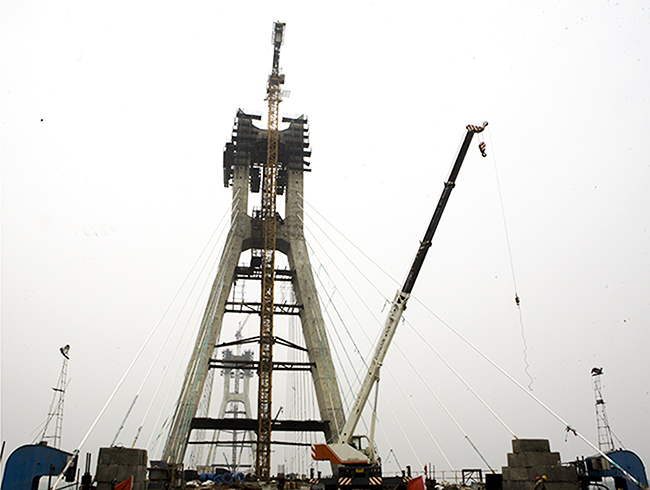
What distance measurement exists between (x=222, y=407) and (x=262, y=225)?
58057 mm

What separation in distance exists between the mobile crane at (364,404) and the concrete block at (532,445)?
4656 millimetres

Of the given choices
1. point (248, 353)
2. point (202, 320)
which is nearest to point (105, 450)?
point (202, 320)

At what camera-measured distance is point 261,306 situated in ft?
99.3

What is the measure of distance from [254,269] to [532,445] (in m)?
19.6

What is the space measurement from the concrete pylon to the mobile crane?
502 centimetres

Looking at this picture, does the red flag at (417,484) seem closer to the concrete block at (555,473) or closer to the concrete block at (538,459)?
the concrete block at (538,459)

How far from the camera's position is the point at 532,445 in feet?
50.9

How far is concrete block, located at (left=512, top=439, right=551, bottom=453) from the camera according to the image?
610 inches

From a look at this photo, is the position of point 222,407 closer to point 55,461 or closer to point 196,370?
point 196,370

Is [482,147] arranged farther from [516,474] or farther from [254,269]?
[254,269]

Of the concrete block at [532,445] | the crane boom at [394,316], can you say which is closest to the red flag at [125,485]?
the crane boom at [394,316]

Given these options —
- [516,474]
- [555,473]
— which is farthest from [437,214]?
[555,473]

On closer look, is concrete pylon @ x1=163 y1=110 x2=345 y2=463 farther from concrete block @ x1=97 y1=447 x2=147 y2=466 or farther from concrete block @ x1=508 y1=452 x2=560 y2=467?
concrete block @ x1=508 y1=452 x2=560 y2=467

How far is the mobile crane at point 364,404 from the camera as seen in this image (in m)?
17.2
